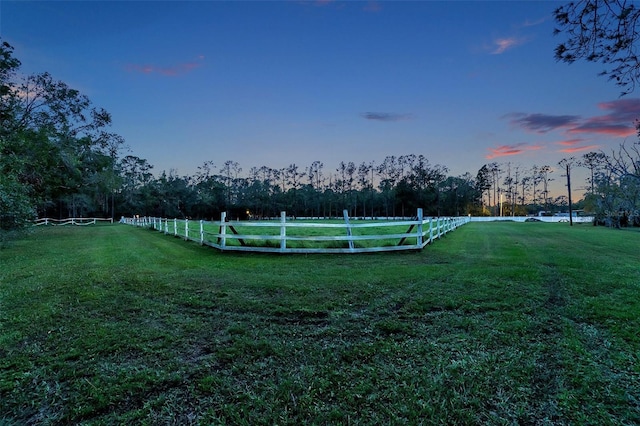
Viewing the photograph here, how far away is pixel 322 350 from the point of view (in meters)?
2.99

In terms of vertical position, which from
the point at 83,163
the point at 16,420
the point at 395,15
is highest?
the point at 395,15

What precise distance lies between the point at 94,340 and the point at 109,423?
154 centimetres

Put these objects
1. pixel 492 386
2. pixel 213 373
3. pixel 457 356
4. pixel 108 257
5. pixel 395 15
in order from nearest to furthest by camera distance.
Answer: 1. pixel 492 386
2. pixel 213 373
3. pixel 457 356
4. pixel 108 257
5. pixel 395 15

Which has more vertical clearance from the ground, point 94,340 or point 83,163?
point 83,163

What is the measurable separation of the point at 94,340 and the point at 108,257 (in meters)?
6.75

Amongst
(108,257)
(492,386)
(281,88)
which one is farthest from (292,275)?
(281,88)

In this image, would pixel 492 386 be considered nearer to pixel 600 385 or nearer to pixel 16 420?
pixel 600 385

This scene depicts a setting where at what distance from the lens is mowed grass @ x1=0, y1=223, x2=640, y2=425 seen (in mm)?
2129

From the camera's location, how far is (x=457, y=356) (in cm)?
283

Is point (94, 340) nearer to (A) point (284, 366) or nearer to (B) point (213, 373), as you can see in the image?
(B) point (213, 373)

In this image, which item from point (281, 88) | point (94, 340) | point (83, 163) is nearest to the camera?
point (94, 340)

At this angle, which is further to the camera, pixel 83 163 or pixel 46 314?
pixel 83 163

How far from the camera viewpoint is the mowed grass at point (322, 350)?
2129mm

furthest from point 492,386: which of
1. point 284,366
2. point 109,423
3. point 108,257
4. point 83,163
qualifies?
point 83,163
